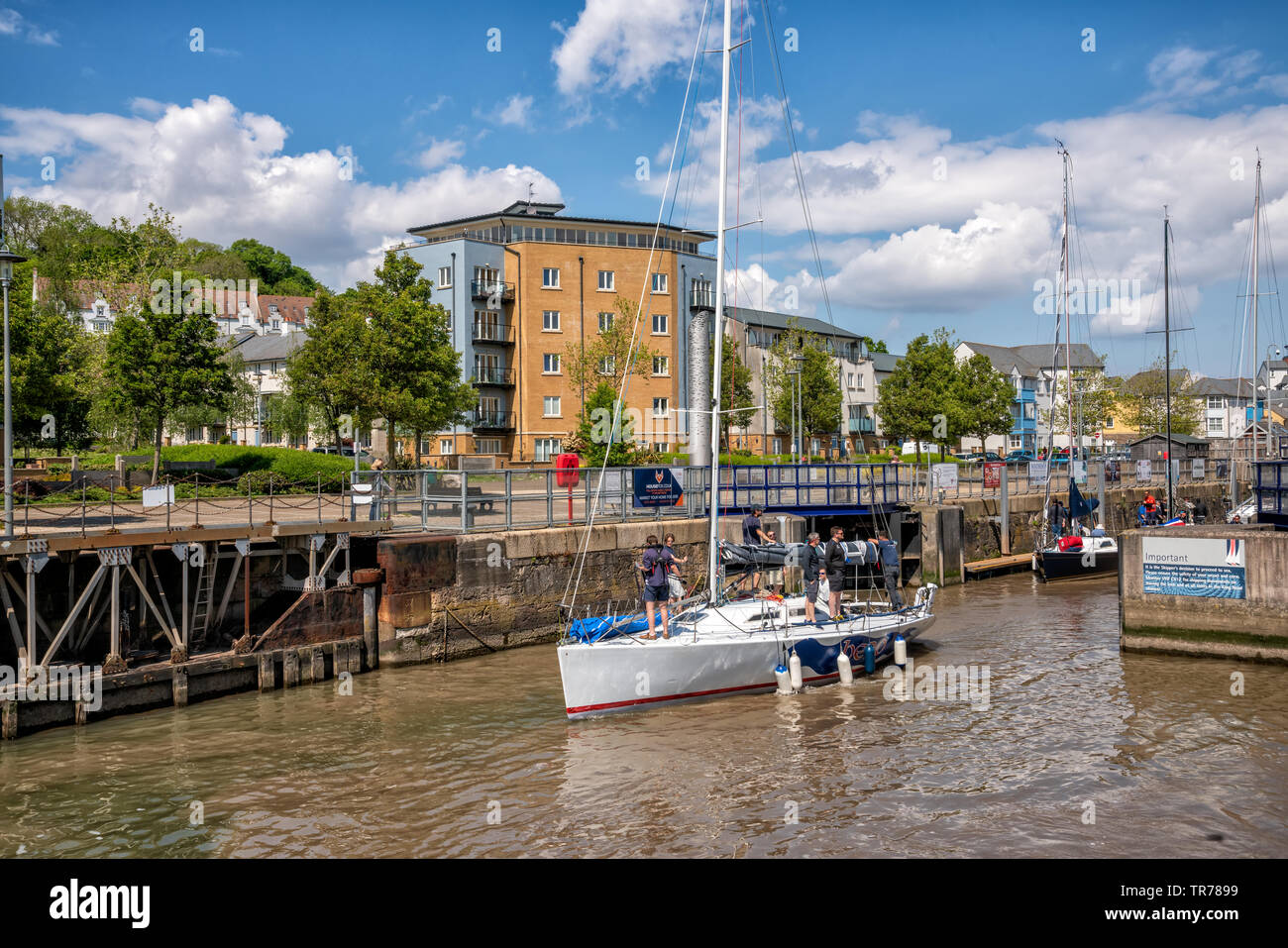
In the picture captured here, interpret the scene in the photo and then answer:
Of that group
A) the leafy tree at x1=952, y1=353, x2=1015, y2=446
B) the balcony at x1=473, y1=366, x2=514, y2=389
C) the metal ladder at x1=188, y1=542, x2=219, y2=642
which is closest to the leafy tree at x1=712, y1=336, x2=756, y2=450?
the balcony at x1=473, y1=366, x2=514, y2=389

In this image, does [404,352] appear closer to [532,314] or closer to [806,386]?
[532,314]

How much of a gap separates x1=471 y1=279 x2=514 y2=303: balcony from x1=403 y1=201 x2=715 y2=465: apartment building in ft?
0.19

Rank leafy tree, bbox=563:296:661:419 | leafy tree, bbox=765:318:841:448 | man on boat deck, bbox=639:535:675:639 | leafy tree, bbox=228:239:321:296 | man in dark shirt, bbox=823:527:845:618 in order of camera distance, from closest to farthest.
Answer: man on boat deck, bbox=639:535:675:639
man in dark shirt, bbox=823:527:845:618
leafy tree, bbox=563:296:661:419
leafy tree, bbox=765:318:841:448
leafy tree, bbox=228:239:321:296

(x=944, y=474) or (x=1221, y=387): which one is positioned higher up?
(x=1221, y=387)

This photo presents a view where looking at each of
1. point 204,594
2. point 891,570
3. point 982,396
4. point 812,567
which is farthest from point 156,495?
point 982,396

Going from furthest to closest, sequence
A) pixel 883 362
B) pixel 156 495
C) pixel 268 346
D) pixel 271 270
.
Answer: pixel 271 270, pixel 883 362, pixel 268 346, pixel 156 495

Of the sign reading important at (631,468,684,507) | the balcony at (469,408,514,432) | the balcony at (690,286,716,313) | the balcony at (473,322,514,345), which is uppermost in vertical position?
the balcony at (690,286,716,313)

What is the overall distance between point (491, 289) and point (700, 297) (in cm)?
1368

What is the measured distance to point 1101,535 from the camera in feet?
115

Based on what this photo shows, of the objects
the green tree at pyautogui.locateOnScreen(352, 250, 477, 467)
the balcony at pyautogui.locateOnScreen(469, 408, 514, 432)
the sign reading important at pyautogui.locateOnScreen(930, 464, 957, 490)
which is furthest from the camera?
the balcony at pyautogui.locateOnScreen(469, 408, 514, 432)

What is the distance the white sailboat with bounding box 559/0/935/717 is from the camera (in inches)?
624

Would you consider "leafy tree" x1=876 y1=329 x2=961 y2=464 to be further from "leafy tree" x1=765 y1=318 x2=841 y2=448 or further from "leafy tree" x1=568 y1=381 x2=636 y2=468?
"leafy tree" x1=568 y1=381 x2=636 y2=468

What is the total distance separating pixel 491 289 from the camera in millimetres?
55719
